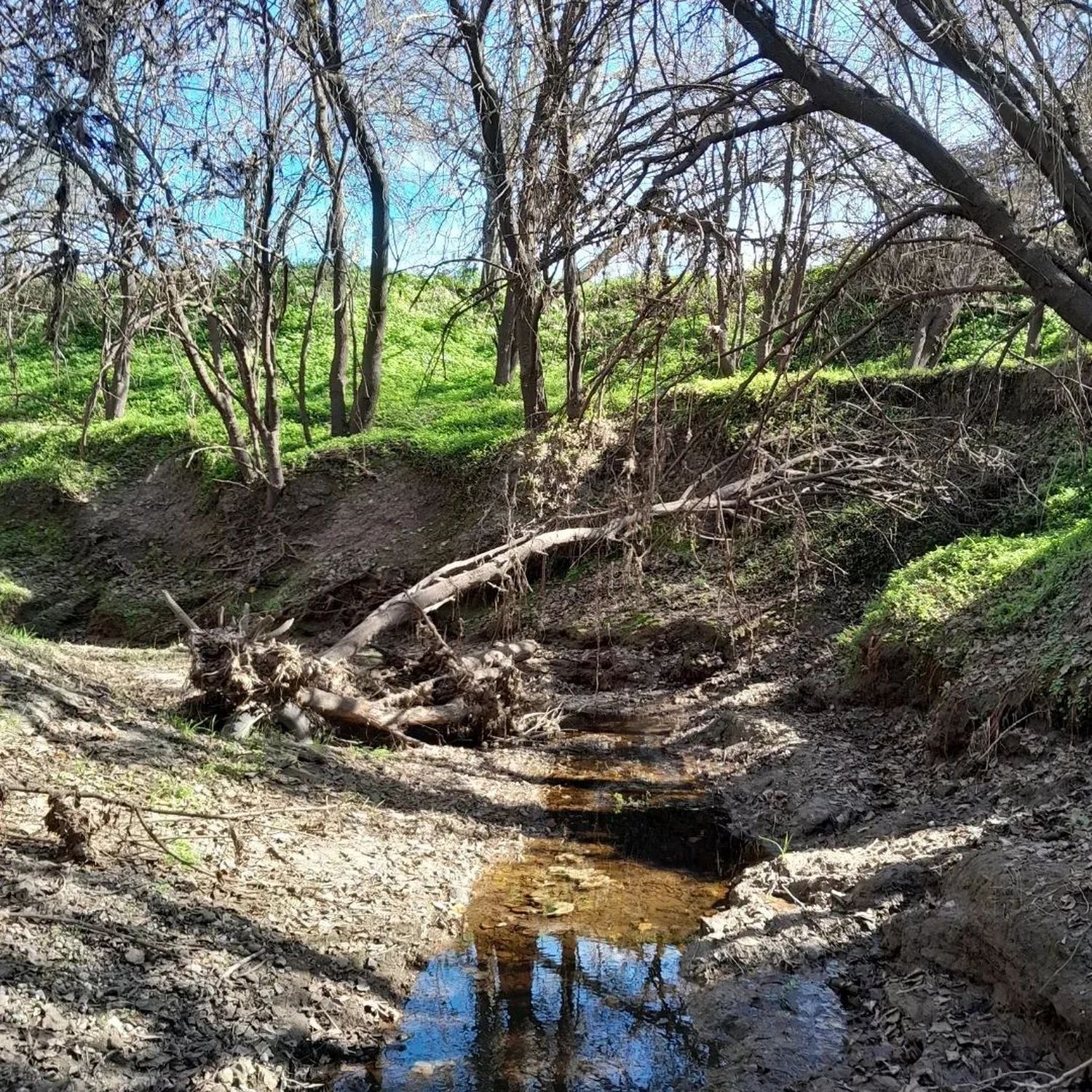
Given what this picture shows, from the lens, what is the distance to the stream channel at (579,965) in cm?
401

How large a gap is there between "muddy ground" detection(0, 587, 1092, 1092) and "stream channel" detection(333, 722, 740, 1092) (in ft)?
0.43

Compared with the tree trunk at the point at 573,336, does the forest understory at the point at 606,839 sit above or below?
below

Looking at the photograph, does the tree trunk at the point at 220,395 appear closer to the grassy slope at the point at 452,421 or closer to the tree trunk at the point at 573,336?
the grassy slope at the point at 452,421

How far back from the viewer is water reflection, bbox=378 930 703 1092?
3945 millimetres

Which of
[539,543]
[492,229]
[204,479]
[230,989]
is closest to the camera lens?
[230,989]

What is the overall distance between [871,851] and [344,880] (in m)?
3.21

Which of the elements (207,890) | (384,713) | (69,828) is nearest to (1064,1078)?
(207,890)

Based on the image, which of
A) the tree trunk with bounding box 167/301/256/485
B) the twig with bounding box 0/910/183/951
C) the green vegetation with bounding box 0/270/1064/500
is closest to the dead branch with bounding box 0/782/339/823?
the twig with bounding box 0/910/183/951

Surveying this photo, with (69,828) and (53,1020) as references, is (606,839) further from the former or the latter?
(53,1020)

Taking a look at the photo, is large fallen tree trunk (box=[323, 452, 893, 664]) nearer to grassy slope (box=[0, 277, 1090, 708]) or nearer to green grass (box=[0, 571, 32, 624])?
grassy slope (box=[0, 277, 1090, 708])

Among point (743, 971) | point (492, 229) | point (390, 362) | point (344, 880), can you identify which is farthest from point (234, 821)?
point (390, 362)

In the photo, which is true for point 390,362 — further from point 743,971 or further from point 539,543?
point 743,971

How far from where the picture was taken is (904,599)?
8.99 meters

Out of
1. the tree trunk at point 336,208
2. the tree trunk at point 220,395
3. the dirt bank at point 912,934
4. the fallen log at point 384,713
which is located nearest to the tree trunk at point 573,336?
the dirt bank at point 912,934
